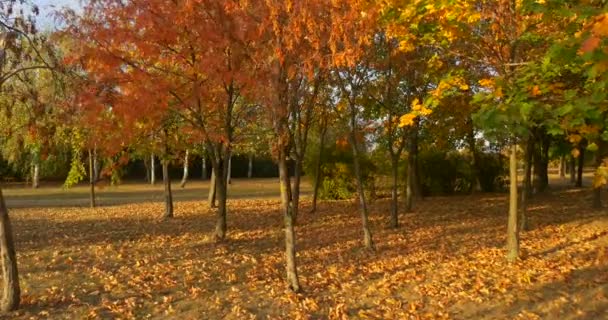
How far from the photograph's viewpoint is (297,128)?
1546 centimetres

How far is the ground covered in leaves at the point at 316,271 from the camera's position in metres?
6.80

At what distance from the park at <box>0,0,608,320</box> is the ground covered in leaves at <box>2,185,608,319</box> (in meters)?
0.04

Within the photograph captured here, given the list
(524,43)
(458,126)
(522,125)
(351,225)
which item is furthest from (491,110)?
(458,126)

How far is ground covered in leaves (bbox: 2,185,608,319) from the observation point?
268 inches

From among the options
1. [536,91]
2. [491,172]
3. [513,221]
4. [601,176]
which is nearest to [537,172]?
[491,172]

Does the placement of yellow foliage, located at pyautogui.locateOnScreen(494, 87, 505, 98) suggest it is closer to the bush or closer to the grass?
the grass

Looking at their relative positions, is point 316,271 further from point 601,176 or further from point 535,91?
point 601,176

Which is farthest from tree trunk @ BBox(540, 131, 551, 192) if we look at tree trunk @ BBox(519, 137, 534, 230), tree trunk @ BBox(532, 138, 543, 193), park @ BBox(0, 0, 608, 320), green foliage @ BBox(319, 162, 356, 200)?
tree trunk @ BBox(519, 137, 534, 230)

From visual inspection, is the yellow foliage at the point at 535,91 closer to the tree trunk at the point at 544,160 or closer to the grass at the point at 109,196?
the grass at the point at 109,196

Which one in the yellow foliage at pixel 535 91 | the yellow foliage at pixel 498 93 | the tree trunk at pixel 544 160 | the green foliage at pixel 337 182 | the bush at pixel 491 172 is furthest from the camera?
the bush at pixel 491 172

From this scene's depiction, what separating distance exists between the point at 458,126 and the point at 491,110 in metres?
14.2

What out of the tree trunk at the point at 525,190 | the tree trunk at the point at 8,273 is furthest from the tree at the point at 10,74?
the tree trunk at the point at 525,190

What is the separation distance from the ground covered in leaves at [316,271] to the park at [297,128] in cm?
4

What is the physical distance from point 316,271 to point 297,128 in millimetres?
7112
